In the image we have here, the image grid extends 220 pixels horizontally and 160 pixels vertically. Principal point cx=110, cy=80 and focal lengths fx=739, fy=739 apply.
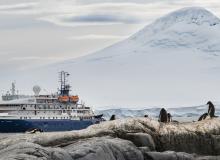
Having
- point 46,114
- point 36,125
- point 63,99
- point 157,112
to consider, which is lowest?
point 36,125

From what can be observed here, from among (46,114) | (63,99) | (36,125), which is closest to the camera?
(36,125)

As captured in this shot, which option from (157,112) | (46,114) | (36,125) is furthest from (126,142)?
(157,112)

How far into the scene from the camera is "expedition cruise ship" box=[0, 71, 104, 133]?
83.9 m

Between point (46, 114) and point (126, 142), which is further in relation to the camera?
point (46, 114)

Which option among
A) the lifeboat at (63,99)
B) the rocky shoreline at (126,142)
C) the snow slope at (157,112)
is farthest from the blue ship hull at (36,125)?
the snow slope at (157,112)

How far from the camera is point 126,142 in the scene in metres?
16.4

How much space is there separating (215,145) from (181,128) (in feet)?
3.35

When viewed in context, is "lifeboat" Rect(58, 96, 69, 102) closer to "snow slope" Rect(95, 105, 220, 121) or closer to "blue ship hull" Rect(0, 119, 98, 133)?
"blue ship hull" Rect(0, 119, 98, 133)

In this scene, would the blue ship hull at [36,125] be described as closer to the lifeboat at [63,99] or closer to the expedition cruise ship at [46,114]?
the expedition cruise ship at [46,114]

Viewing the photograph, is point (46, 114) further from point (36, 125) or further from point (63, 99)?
point (36, 125)

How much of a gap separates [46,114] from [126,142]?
72.9 meters

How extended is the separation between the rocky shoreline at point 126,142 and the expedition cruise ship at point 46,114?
6385 centimetres

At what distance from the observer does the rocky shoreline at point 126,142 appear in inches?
542

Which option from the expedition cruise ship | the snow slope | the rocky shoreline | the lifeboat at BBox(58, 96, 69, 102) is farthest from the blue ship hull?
the snow slope
